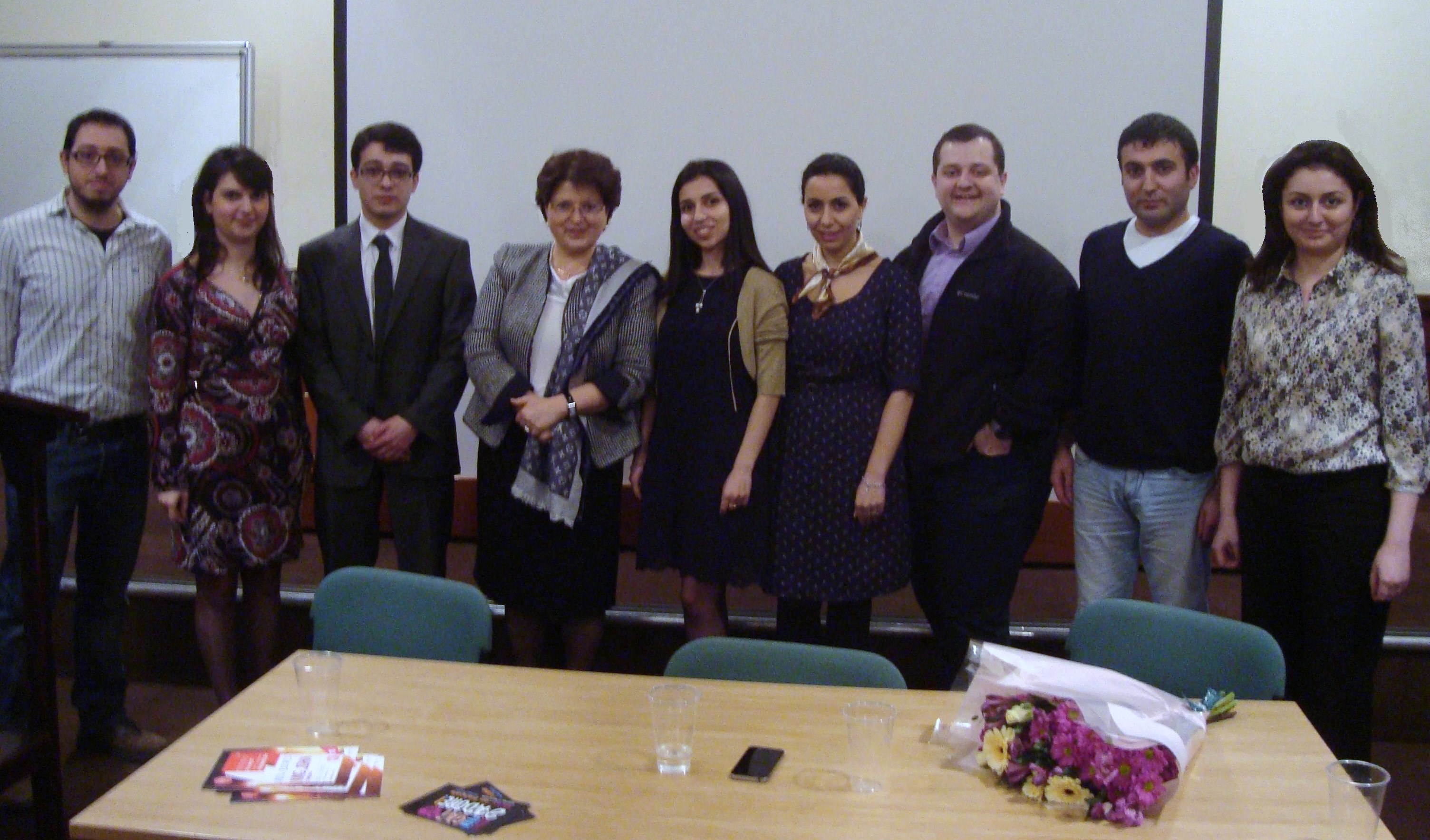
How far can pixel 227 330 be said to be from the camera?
2945mm

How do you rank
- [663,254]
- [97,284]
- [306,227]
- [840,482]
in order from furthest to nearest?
[306,227]
[663,254]
[97,284]
[840,482]

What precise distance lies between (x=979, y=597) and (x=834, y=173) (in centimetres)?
110

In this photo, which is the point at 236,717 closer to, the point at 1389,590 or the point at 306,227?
the point at 1389,590

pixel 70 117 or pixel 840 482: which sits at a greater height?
pixel 70 117

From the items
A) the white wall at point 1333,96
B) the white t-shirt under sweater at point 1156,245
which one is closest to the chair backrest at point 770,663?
the white t-shirt under sweater at point 1156,245

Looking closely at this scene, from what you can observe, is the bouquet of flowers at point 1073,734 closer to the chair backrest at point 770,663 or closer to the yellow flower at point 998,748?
the yellow flower at point 998,748

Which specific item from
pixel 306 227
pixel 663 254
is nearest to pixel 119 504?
pixel 306 227

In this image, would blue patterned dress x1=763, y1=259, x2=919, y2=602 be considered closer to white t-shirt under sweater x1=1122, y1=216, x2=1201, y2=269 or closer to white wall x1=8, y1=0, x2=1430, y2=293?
white t-shirt under sweater x1=1122, y1=216, x2=1201, y2=269

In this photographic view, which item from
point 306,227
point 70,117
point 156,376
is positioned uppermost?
point 70,117

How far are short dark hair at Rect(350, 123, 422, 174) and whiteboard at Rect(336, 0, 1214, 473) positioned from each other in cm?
85

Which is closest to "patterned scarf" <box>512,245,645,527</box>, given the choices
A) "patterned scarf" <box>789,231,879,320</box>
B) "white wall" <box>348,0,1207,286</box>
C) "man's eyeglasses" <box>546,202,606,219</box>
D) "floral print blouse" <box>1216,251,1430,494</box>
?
"man's eyeglasses" <box>546,202,606,219</box>

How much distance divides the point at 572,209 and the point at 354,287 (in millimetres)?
642

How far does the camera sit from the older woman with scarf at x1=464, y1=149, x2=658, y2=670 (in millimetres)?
2924

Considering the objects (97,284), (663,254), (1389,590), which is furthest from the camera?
(663,254)
